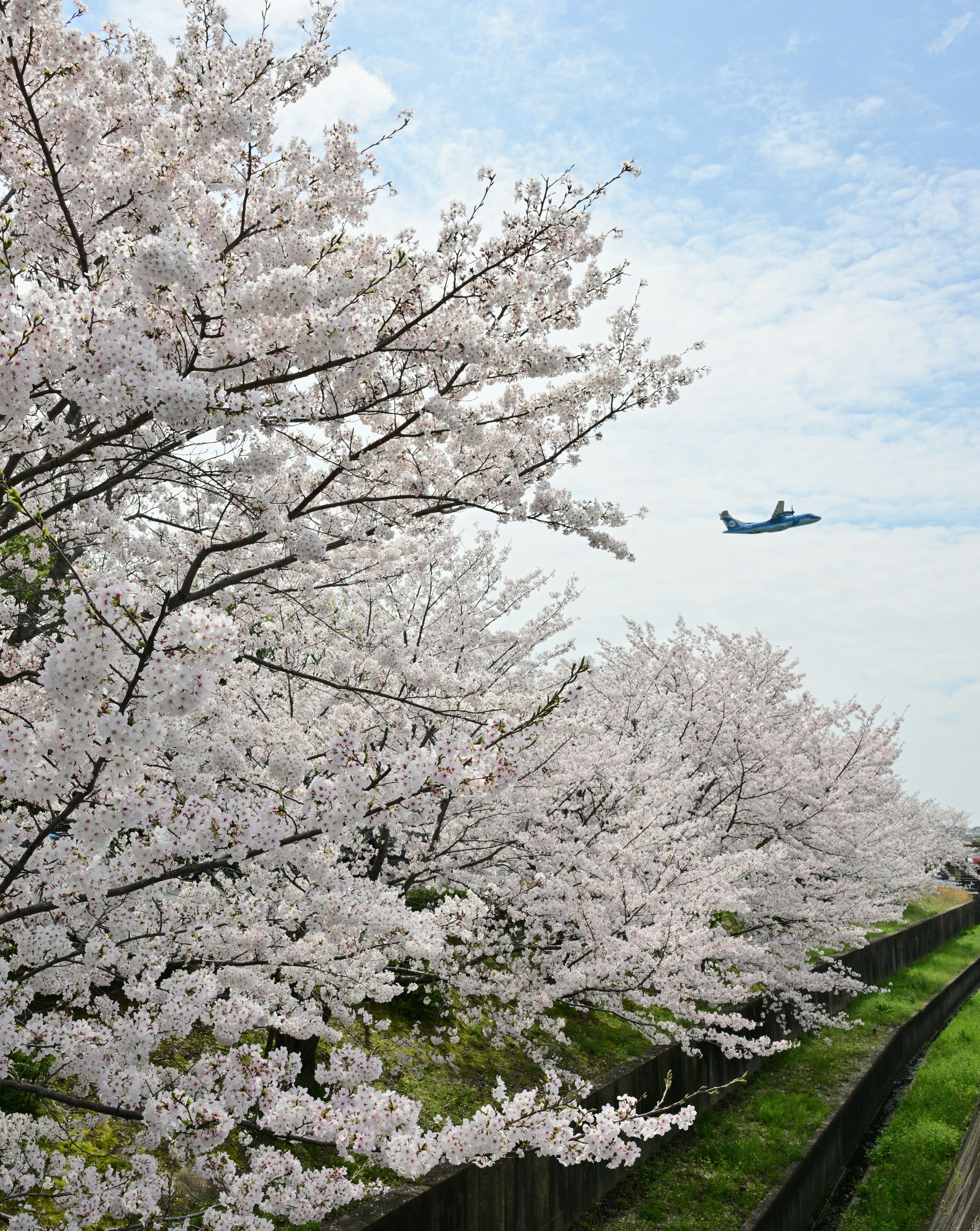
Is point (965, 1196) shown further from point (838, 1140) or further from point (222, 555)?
point (838, 1140)

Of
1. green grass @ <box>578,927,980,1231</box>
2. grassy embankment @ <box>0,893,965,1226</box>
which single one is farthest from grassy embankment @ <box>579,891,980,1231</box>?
grassy embankment @ <box>0,893,965,1226</box>

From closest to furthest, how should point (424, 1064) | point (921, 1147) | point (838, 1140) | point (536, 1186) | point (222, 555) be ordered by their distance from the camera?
point (222, 555) → point (536, 1186) → point (424, 1064) → point (838, 1140) → point (921, 1147)

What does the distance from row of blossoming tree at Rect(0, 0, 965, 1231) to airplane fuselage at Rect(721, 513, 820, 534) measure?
3214cm

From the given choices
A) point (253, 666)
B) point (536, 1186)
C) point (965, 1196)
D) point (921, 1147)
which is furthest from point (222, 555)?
point (921, 1147)

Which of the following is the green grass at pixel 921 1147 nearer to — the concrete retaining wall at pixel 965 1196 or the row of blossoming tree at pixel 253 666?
the row of blossoming tree at pixel 253 666

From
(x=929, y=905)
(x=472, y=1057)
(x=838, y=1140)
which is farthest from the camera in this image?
(x=929, y=905)

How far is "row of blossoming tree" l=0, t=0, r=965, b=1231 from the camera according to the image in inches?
124

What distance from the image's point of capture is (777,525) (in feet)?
126

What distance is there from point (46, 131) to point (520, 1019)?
8.71 metres

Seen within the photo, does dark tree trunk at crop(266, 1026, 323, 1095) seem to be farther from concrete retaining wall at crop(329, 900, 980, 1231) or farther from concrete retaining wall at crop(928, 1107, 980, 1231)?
concrete retaining wall at crop(928, 1107, 980, 1231)

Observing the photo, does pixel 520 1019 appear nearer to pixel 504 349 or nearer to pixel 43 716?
pixel 43 716

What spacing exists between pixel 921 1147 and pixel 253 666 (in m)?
12.0

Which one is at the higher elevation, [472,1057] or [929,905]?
[929,905]

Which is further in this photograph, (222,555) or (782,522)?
(782,522)
